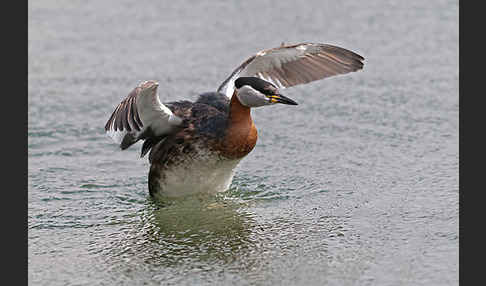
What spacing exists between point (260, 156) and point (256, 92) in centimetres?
164

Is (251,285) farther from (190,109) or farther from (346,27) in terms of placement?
(346,27)

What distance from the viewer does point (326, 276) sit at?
18.7 ft

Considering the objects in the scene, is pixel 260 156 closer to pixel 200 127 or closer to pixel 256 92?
pixel 200 127

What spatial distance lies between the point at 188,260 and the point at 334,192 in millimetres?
1978

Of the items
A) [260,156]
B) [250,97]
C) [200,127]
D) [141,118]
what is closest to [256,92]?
[250,97]

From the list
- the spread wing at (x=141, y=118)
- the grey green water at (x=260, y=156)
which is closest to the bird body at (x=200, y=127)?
the spread wing at (x=141, y=118)

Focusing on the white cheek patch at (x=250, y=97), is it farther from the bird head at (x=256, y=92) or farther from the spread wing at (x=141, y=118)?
the spread wing at (x=141, y=118)

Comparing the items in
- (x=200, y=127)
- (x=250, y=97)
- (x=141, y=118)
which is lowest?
(x=200, y=127)

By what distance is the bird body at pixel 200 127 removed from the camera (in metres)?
7.07

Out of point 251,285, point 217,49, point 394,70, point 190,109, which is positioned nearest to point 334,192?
point 190,109

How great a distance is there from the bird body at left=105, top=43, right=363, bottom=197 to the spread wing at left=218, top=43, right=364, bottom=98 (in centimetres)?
1

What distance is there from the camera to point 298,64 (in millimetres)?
8422

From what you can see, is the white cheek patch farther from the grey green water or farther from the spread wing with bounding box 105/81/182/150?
the grey green water

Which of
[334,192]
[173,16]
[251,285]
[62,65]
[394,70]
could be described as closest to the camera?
[251,285]
